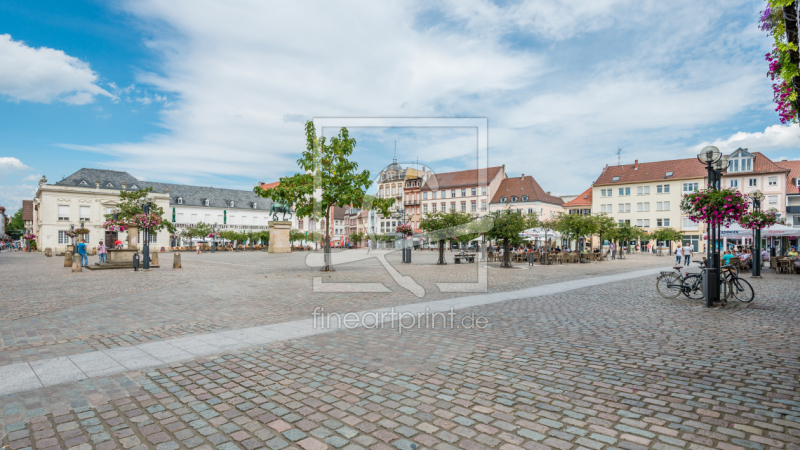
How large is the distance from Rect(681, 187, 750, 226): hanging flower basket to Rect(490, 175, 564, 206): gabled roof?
69.1 metres

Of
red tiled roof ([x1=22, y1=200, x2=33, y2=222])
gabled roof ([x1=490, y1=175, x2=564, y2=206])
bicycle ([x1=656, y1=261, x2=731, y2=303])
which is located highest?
gabled roof ([x1=490, y1=175, x2=564, y2=206])

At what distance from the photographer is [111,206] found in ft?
215

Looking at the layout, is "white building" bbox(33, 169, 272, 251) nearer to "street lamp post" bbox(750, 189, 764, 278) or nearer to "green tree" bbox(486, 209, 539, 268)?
"green tree" bbox(486, 209, 539, 268)

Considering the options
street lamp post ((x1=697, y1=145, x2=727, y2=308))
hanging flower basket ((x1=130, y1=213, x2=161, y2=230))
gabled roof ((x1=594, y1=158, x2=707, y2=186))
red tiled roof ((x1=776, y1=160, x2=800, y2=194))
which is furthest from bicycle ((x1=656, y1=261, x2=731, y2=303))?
red tiled roof ((x1=776, y1=160, x2=800, y2=194))

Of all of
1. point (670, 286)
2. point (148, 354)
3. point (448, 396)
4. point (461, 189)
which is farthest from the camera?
point (461, 189)

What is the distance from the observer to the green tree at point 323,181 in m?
18.8

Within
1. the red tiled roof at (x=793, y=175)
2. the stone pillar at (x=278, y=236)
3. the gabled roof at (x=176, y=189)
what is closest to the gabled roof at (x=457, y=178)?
the gabled roof at (x=176, y=189)

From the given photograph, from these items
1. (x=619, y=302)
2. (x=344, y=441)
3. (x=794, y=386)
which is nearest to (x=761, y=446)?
(x=794, y=386)

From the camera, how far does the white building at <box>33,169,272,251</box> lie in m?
60.9

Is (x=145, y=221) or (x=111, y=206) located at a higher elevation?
(x=111, y=206)

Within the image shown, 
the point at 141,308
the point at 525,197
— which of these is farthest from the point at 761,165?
the point at 141,308

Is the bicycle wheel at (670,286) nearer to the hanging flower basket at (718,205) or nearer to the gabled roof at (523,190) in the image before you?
the hanging flower basket at (718,205)

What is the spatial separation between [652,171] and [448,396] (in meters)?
79.8

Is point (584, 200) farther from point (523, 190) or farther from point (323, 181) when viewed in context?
point (323, 181)
